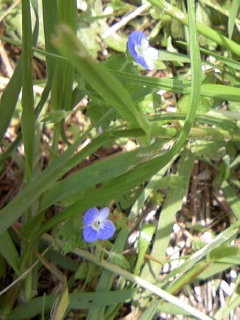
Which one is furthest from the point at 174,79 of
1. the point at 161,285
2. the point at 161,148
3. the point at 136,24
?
the point at 136,24

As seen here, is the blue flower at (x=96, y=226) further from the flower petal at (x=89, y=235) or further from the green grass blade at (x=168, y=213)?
the green grass blade at (x=168, y=213)

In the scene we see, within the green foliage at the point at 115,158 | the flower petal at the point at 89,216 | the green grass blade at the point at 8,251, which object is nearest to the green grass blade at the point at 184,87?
the green foliage at the point at 115,158

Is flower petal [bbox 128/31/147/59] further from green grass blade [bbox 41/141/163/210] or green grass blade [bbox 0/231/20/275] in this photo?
green grass blade [bbox 0/231/20/275]

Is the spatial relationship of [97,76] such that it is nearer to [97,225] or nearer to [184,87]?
[184,87]

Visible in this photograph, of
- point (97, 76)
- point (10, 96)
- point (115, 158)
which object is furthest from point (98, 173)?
point (97, 76)

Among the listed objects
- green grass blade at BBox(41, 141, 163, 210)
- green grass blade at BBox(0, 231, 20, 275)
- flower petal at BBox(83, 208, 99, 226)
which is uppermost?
green grass blade at BBox(41, 141, 163, 210)

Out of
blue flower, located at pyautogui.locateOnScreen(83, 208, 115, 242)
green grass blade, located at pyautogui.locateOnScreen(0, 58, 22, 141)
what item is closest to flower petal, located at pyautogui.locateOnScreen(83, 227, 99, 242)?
blue flower, located at pyautogui.locateOnScreen(83, 208, 115, 242)

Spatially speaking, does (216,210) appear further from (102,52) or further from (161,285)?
(102,52)

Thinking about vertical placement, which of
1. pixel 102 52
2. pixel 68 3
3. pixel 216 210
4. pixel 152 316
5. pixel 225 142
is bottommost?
pixel 152 316
